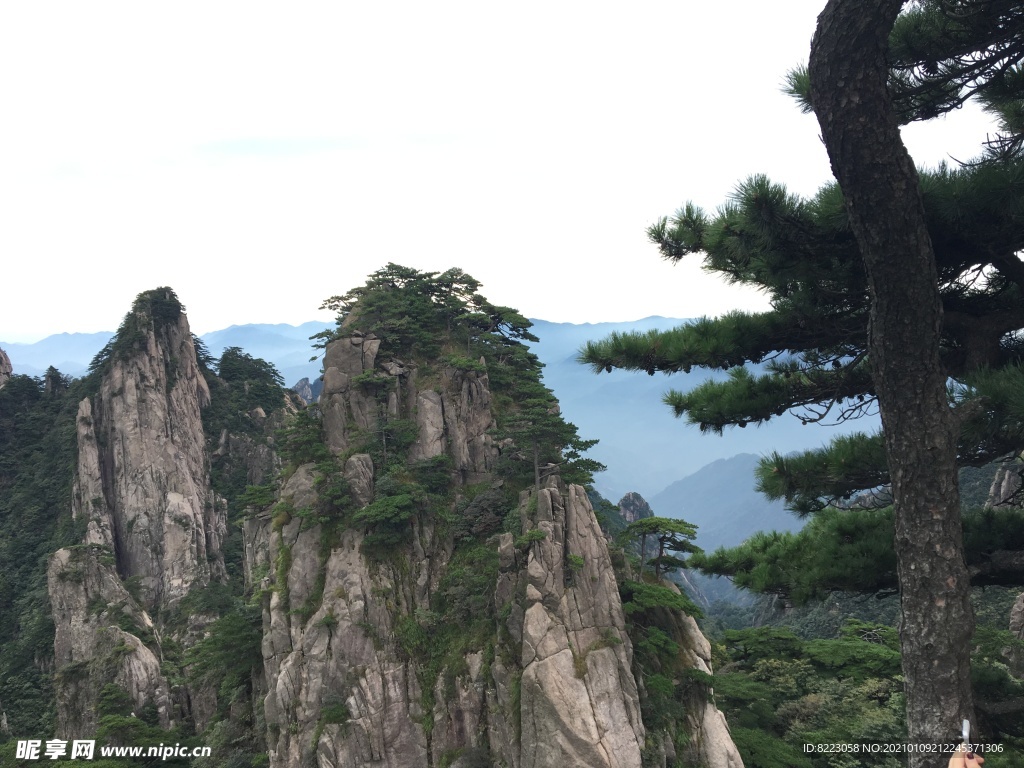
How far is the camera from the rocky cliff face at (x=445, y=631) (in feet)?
58.2

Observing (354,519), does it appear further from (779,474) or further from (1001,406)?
(1001,406)

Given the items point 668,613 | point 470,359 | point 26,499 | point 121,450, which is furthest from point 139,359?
point 668,613

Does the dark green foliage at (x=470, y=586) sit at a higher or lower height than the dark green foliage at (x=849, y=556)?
lower

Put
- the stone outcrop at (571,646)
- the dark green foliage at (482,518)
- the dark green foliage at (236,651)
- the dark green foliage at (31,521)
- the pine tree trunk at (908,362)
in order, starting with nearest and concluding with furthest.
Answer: the pine tree trunk at (908,362) → the stone outcrop at (571,646) → the dark green foliage at (482,518) → the dark green foliage at (236,651) → the dark green foliage at (31,521)

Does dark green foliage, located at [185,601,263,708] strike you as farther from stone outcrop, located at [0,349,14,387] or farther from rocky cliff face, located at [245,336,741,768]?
stone outcrop, located at [0,349,14,387]

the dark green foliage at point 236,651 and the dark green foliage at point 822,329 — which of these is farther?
A: the dark green foliage at point 236,651

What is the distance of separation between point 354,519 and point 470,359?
28.5 ft

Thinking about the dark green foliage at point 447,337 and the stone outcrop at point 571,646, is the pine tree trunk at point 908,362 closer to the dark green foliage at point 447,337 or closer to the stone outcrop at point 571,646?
the stone outcrop at point 571,646

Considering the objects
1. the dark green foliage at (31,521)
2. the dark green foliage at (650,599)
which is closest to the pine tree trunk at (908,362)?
the dark green foliage at (650,599)

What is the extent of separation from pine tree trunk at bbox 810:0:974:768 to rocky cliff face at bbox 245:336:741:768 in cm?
1470

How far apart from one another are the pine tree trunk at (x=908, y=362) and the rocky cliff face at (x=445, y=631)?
48.2ft

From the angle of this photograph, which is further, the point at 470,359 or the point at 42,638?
the point at 42,638

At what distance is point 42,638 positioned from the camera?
38188 mm

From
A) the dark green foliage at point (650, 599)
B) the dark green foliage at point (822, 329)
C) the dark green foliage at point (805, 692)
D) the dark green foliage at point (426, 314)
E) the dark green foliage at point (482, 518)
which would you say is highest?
the dark green foliage at point (426, 314)
